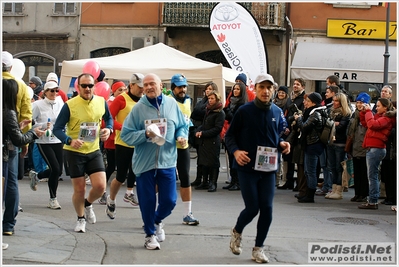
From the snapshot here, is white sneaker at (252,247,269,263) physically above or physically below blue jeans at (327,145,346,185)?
below

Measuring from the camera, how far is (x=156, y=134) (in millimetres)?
7895

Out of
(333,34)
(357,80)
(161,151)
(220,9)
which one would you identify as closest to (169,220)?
(161,151)

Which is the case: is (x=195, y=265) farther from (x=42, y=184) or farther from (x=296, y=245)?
(x=42, y=184)

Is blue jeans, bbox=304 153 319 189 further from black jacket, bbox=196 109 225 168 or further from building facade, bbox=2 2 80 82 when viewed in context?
building facade, bbox=2 2 80 82

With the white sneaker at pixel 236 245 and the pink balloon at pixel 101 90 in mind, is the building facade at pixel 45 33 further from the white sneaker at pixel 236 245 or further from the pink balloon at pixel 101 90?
the white sneaker at pixel 236 245

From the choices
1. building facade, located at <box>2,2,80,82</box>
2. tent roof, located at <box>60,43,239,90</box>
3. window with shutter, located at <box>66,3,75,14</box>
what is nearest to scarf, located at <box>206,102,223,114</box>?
tent roof, located at <box>60,43,239,90</box>

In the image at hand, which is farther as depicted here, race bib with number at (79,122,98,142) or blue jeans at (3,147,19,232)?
race bib with number at (79,122,98,142)

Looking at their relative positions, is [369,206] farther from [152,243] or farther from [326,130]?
[152,243]

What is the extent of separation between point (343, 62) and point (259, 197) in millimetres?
22193

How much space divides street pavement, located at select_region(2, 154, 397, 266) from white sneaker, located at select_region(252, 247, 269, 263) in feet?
0.19

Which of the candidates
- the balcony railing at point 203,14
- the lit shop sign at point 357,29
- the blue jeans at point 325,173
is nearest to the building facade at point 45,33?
the balcony railing at point 203,14

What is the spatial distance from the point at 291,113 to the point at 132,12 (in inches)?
805

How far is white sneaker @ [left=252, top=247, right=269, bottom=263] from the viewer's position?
24.3 ft

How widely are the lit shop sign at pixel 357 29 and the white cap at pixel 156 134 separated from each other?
23770 millimetres
